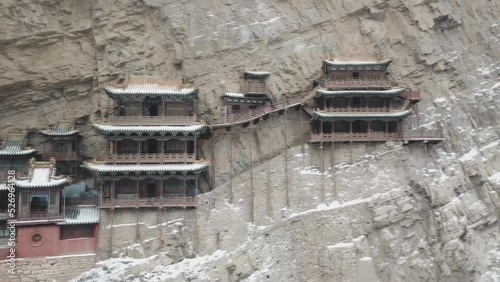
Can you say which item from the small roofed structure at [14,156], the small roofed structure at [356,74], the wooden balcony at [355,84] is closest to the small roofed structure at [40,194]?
the small roofed structure at [14,156]

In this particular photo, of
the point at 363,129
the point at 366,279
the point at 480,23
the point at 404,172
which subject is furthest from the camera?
the point at 480,23

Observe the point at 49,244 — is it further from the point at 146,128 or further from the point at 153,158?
the point at 146,128

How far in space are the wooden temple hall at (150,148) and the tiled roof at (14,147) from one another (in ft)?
17.9

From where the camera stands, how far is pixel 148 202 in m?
28.9

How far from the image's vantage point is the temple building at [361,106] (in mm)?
31891

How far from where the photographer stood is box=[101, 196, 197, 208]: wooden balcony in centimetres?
2866

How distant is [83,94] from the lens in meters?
35.3

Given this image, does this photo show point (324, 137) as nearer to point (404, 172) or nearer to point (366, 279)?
point (404, 172)

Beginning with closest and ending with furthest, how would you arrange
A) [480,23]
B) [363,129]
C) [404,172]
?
[404,172], [363,129], [480,23]

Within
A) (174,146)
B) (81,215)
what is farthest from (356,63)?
(81,215)

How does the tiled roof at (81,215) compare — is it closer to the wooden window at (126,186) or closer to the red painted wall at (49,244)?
the red painted wall at (49,244)

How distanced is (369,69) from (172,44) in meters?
13.0

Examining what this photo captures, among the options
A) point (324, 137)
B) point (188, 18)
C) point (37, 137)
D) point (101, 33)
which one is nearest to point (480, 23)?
point (324, 137)

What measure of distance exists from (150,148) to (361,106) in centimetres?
1379
